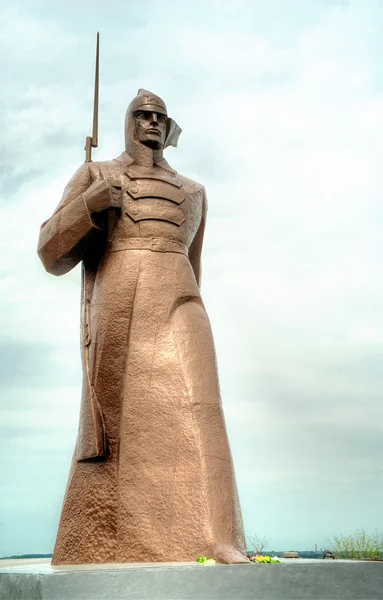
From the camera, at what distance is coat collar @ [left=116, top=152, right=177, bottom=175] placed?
8.24 m

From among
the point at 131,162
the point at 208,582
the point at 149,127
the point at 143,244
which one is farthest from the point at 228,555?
the point at 149,127

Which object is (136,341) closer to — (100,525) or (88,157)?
(100,525)

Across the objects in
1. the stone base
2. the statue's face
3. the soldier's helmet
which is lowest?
the stone base

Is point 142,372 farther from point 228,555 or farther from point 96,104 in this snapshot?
point 96,104

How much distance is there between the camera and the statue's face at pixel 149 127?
8.23m

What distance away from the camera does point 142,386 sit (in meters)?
7.15

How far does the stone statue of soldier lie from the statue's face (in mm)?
10

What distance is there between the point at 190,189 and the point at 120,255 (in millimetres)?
1134

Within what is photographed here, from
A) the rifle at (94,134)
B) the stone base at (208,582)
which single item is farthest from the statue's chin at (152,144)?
the stone base at (208,582)

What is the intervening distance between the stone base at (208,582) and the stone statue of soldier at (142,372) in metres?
0.51

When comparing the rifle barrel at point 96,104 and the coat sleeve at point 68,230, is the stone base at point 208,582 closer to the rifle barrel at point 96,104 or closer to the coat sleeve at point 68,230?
the coat sleeve at point 68,230

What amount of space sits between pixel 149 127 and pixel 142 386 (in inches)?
105

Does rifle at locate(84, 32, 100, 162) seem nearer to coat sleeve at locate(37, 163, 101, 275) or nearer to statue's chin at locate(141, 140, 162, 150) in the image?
coat sleeve at locate(37, 163, 101, 275)

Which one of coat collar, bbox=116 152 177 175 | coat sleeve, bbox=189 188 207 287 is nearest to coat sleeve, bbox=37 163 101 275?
coat collar, bbox=116 152 177 175
